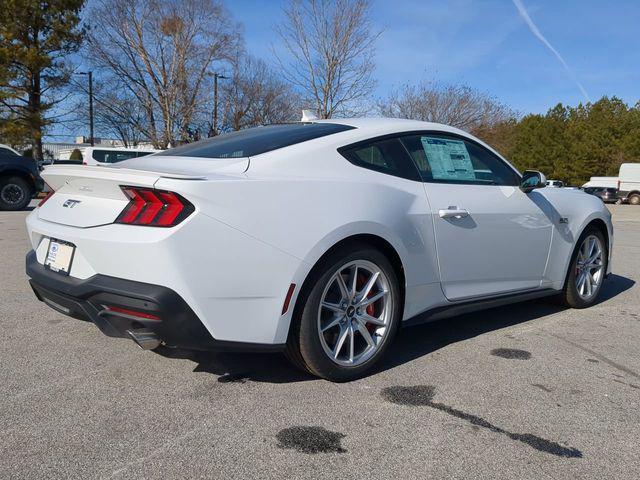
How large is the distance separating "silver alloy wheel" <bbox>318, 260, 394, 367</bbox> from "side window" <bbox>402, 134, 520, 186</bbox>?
0.79m

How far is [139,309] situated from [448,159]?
7.49 ft

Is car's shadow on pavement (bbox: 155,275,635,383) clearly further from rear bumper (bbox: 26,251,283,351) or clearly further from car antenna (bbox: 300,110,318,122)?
car antenna (bbox: 300,110,318,122)

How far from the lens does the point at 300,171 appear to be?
294cm

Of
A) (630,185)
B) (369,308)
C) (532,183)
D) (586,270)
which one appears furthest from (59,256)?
(630,185)

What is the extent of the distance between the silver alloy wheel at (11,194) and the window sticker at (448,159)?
12.1 m

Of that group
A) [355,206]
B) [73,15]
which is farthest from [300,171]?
[73,15]

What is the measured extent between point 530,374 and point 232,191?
2.08 metres

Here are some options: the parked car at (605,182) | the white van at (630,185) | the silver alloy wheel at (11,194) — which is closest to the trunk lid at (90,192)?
the silver alloy wheel at (11,194)

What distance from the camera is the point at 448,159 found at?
12.5ft

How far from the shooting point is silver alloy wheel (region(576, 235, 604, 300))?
4934 millimetres

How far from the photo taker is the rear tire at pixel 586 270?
15.8ft

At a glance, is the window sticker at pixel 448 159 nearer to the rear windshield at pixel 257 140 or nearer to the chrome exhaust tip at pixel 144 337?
the rear windshield at pixel 257 140

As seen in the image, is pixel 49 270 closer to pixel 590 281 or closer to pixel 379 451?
pixel 379 451

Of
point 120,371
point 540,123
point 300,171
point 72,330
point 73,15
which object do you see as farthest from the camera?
point 540,123
